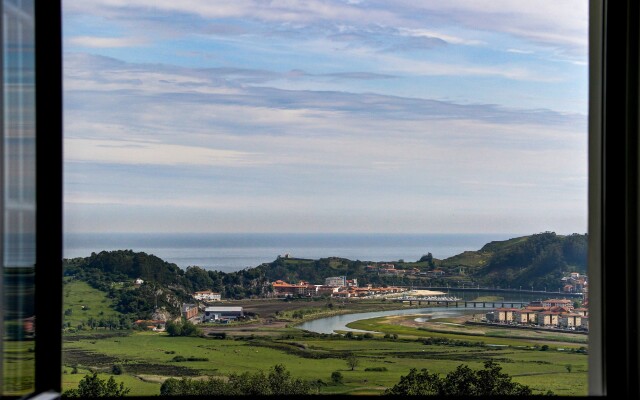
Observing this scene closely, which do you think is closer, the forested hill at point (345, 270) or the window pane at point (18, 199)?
the window pane at point (18, 199)

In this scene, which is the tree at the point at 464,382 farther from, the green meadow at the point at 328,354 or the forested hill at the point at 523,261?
the forested hill at the point at 523,261

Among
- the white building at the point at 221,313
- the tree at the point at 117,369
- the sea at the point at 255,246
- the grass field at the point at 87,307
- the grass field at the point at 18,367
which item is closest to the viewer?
the grass field at the point at 18,367

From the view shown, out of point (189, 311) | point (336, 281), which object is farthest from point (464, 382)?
point (189, 311)

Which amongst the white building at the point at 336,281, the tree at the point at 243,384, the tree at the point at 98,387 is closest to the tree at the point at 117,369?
the tree at the point at 98,387

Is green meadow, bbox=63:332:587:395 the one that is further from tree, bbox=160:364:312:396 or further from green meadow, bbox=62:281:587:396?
tree, bbox=160:364:312:396

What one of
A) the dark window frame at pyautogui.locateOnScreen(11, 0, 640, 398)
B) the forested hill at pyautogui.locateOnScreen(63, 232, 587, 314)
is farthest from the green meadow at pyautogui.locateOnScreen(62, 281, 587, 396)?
the dark window frame at pyautogui.locateOnScreen(11, 0, 640, 398)

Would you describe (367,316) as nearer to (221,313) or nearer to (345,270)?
(345,270)
